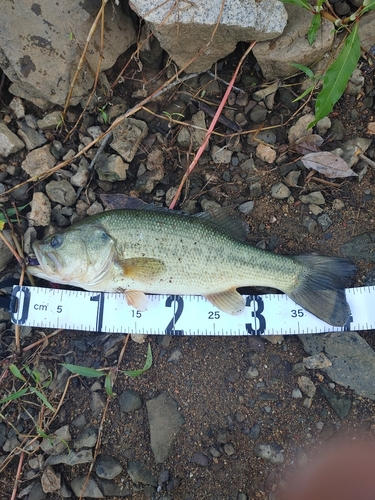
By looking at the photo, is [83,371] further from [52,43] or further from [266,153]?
[52,43]

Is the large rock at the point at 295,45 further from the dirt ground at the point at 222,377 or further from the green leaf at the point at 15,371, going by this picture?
the green leaf at the point at 15,371

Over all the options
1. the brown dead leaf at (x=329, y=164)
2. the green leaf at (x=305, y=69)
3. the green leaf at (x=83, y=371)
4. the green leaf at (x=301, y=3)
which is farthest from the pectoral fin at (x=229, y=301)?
the green leaf at (x=301, y=3)

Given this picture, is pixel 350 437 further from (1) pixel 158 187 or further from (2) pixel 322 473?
(1) pixel 158 187

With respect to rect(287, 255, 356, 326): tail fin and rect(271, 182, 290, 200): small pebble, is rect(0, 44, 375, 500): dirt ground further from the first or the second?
rect(287, 255, 356, 326): tail fin

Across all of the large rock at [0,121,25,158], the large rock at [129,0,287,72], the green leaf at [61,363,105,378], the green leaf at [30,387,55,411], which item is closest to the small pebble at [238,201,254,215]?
the large rock at [129,0,287,72]

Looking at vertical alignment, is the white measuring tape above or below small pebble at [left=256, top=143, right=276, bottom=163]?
below

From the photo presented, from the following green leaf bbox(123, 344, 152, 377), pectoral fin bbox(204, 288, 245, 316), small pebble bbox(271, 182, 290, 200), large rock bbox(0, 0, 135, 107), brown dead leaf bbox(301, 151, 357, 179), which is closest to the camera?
green leaf bbox(123, 344, 152, 377)

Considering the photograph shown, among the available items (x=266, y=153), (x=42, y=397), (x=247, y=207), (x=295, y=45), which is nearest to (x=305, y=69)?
(x=295, y=45)
